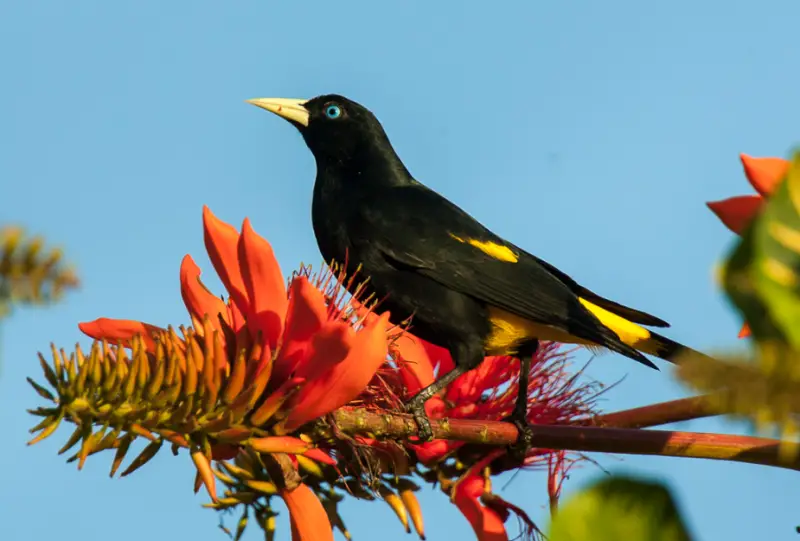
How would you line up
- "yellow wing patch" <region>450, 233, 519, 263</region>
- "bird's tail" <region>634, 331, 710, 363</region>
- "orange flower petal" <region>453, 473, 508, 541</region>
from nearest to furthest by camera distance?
"orange flower petal" <region>453, 473, 508, 541</region> → "bird's tail" <region>634, 331, 710, 363</region> → "yellow wing patch" <region>450, 233, 519, 263</region>

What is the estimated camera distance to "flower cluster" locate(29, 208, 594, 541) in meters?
1.51

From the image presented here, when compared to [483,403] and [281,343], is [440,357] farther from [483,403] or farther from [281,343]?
[281,343]

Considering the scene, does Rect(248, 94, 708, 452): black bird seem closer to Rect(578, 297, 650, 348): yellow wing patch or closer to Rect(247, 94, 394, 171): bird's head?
Rect(578, 297, 650, 348): yellow wing patch

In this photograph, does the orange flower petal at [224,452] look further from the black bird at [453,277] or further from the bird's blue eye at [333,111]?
the bird's blue eye at [333,111]

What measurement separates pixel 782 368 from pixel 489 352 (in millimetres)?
3124

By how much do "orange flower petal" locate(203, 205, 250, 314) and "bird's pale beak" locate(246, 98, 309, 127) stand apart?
2904 mm

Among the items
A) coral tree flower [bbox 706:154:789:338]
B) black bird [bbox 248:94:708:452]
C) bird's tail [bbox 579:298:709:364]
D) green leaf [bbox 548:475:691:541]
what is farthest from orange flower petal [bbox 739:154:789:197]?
bird's tail [bbox 579:298:709:364]

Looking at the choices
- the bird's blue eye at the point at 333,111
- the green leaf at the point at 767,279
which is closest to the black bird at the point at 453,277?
the bird's blue eye at the point at 333,111

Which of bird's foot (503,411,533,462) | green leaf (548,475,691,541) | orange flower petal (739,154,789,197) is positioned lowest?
green leaf (548,475,691,541)

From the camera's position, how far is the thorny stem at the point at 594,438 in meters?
1.66

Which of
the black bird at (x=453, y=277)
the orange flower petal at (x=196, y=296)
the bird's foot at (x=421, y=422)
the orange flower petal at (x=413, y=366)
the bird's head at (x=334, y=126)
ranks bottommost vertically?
the bird's foot at (x=421, y=422)

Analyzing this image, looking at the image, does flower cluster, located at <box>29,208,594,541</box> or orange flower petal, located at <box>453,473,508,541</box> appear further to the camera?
orange flower petal, located at <box>453,473,508,541</box>

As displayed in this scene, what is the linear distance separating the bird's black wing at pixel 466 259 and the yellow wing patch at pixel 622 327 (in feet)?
0.33

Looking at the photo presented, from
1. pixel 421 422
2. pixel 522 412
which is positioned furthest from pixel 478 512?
pixel 522 412
